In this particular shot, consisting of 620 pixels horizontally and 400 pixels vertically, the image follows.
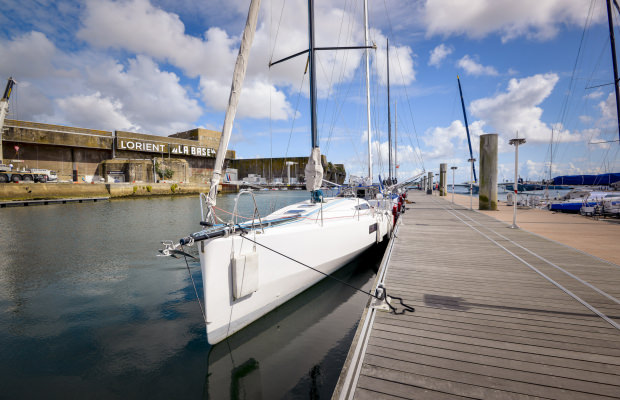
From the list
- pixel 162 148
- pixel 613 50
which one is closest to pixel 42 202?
pixel 162 148

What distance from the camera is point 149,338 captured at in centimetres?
459

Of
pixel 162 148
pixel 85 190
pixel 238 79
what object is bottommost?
pixel 85 190

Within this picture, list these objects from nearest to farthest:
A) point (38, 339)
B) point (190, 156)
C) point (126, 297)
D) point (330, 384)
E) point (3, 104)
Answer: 1. point (330, 384)
2. point (38, 339)
3. point (126, 297)
4. point (3, 104)
5. point (190, 156)

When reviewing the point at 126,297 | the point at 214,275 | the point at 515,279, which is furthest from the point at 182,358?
the point at 515,279

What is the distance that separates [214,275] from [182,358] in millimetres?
1431

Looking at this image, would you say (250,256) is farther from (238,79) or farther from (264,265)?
(238,79)

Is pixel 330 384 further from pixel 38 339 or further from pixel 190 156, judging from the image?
pixel 190 156

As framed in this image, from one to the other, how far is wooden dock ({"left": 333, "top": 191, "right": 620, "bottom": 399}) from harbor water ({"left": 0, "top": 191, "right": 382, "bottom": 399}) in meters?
1.20

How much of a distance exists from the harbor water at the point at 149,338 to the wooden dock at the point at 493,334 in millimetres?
1198

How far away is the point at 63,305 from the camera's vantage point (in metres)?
5.92

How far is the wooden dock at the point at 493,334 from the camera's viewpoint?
2355mm

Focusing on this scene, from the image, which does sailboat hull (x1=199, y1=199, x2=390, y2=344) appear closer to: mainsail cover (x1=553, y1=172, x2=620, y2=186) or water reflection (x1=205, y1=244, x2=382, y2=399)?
water reflection (x1=205, y1=244, x2=382, y2=399)

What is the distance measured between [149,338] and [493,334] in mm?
5138

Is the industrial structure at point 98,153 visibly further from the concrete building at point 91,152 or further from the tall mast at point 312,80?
the tall mast at point 312,80
